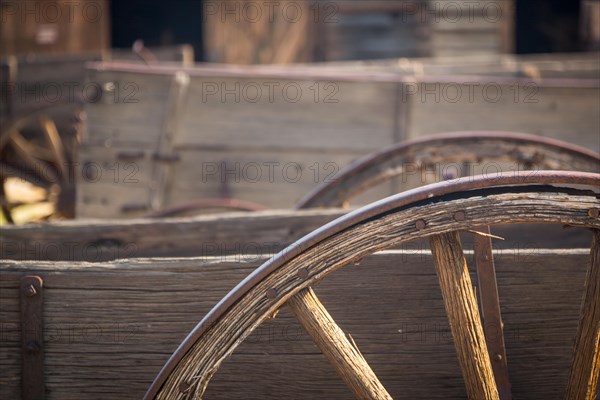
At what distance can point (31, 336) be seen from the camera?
1.58m

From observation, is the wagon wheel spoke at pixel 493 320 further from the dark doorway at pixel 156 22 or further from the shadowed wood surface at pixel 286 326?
the dark doorway at pixel 156 22

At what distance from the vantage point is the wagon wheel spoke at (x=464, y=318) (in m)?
1.31

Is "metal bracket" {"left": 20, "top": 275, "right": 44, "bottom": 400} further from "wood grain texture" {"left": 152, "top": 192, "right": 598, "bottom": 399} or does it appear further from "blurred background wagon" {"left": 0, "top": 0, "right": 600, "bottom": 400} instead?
"wood grain texture" {"left": 152, "top": 192, "right": 598, "bottom": 399}

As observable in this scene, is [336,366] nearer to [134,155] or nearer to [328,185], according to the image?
[328,185]

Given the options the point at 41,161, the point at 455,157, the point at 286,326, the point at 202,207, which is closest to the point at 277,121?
the point at 202,207

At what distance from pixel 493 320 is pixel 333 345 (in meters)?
0.39

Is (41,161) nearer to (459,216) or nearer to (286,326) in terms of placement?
(286,326)

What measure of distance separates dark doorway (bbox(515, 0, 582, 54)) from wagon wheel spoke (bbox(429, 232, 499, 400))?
10788mm

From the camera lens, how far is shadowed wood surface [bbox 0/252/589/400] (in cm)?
153

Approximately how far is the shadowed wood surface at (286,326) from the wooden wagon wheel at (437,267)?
7.9 inches

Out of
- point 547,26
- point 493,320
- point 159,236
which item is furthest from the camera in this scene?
point 547,26

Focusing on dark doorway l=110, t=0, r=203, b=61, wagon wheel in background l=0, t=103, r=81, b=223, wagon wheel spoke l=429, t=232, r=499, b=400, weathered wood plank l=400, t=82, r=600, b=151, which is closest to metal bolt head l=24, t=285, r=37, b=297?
wagon wheel spoke l=429, t=232, r=499, b=400

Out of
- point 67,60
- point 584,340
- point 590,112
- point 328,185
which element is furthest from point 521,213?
point 67,60

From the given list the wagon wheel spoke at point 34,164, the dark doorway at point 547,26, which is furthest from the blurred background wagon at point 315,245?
the dark doorway at point 547,26
